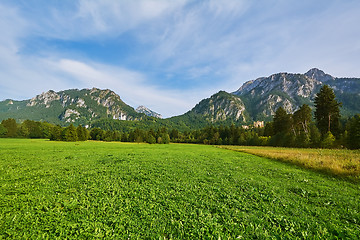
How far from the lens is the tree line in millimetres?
47750

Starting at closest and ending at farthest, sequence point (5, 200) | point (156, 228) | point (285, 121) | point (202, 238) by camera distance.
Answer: point (202, 238) < point (156, 228) < point (5, 200) < point (285, 121)

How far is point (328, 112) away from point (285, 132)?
18.4 metres

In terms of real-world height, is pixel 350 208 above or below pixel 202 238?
below

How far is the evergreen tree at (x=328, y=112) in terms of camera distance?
51.0 metres

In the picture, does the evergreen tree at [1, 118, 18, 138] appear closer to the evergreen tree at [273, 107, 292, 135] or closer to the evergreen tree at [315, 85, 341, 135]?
the evergreen tree at [273, 107, 292, 135]

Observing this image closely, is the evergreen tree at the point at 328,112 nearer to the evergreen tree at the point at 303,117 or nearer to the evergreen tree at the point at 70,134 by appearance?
the evergreen tree at the point at 303,117

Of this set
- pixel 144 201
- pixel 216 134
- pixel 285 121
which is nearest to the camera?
pixel 144 201

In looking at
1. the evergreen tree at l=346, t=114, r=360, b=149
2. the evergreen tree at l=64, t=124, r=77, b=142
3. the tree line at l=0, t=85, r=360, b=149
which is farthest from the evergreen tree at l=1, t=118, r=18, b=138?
the evergreen tree at l=346, t=114, r=360, b=149

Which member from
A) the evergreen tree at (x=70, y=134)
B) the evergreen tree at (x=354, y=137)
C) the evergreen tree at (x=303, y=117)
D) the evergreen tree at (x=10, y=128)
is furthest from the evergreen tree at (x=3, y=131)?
the evergreen tree at (x=354, y=137)

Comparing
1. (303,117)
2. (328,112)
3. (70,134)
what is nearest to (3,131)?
(70,134)

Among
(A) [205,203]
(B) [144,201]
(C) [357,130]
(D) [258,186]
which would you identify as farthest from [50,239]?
(C) [357,130]

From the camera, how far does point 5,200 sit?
724 cm

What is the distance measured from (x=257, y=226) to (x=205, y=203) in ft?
8.95

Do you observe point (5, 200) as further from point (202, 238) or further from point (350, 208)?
point (350, 208)
